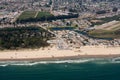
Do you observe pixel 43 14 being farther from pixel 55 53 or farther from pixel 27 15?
pixel 55 53

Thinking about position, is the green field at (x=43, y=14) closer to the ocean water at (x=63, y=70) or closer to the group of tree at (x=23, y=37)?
the group of tree at (x=23, y=37)

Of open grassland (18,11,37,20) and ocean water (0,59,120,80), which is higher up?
ocean water (0,59,120,80)

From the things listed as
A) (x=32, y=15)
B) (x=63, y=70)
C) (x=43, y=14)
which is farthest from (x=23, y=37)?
(x=43, y=14)

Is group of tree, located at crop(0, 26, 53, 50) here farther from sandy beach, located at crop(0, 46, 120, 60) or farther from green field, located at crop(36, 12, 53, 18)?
green field, located at crop(36, 12, 53, 18)

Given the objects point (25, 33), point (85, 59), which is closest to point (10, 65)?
point (85, 59)

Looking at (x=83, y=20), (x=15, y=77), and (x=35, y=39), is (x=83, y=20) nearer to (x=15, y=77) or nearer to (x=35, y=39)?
(x=35, y=39)

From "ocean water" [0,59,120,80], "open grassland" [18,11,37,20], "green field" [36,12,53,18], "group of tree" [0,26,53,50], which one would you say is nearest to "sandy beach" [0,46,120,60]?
"ocean water" [0,59,120,80]
